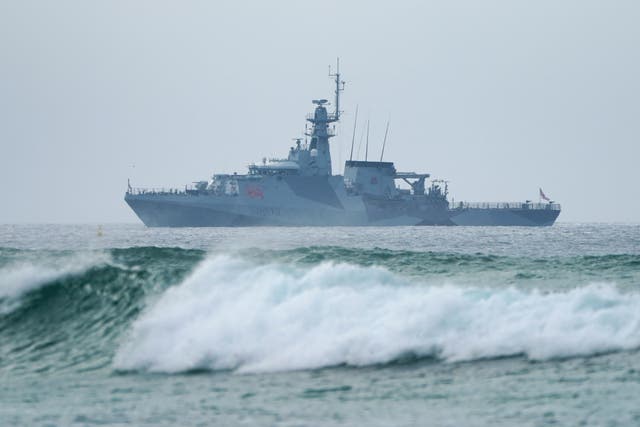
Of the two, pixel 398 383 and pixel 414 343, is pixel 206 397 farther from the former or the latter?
pixel 414 343

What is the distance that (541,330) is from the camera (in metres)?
16.0

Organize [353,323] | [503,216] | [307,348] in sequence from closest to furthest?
1. [307,348]
2. [353,323]
3. [503,216]

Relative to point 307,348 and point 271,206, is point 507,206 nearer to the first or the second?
point 271,206

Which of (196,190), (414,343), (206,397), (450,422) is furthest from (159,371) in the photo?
(196,190)

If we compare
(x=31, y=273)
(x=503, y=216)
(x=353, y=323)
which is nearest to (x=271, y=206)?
(x=503, y=216)

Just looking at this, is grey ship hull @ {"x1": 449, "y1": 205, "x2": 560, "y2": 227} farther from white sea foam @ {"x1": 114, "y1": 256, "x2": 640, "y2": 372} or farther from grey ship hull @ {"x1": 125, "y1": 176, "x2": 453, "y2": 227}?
white sea foam @ {"x1": 114, "y1": 256, "x2": 640, "y2": 372}

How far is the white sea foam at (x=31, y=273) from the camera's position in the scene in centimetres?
2128

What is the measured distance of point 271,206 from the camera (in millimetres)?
113312

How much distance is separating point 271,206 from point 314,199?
5.64m

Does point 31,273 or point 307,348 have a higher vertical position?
point 31,273

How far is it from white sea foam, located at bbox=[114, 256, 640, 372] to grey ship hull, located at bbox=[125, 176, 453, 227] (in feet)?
304

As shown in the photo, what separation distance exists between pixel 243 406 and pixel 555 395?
13.5ft

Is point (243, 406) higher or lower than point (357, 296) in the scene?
lower

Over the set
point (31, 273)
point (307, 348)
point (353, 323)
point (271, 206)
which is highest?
point (271, 206)
